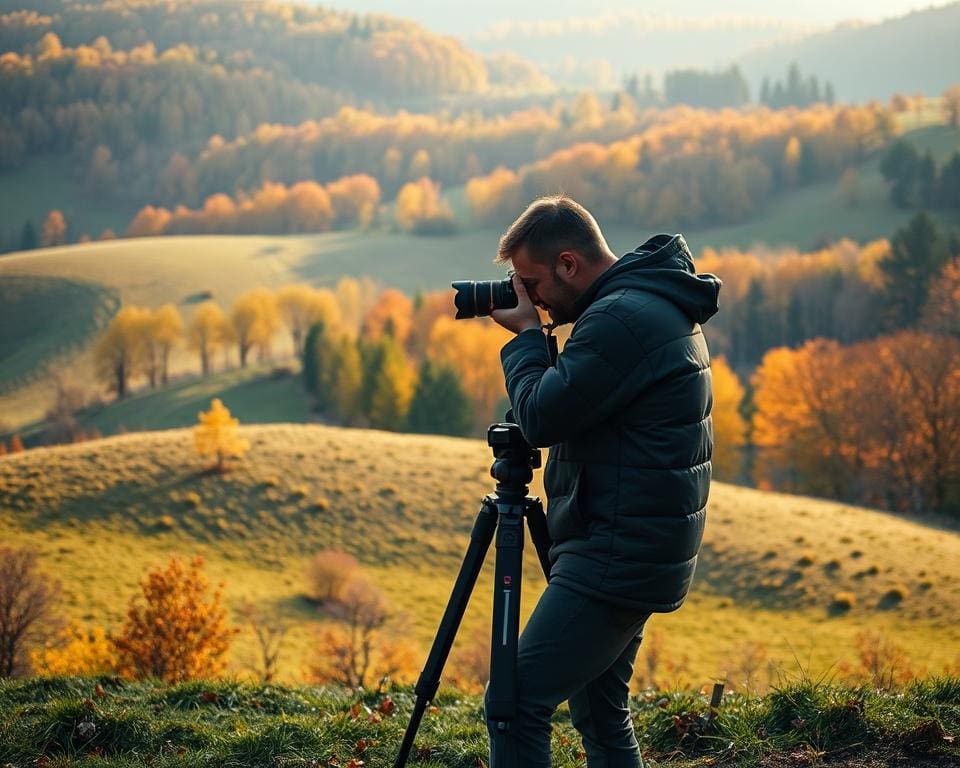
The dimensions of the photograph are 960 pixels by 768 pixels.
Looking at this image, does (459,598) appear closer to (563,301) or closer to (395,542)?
(563,301)

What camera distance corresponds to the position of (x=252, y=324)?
95062 millimetres

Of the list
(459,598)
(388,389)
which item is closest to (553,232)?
(459,598)

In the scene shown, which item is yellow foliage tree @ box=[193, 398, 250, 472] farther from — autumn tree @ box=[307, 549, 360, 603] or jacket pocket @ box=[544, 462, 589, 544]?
jacket pocket @ box=[544, 462, 589, 544]

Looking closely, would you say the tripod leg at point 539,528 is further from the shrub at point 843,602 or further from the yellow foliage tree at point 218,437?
the yellow foliage tree at point 218,437

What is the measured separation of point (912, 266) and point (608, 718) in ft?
285

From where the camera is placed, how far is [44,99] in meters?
123

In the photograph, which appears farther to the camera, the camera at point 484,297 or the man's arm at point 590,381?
the camera at point 484,297

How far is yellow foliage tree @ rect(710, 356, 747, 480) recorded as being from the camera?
68.9 metres

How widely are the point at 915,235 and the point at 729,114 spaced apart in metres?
124

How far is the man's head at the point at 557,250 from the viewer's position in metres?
3.44

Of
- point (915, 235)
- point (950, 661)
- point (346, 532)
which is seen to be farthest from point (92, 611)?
point (915, 235)

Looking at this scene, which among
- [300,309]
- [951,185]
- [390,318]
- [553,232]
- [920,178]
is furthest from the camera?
[920,178]

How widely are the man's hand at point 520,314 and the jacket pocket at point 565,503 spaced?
1.81 ft

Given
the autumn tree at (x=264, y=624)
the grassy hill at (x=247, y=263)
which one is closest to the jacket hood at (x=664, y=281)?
the autumn tree at (x=264, y=624)
